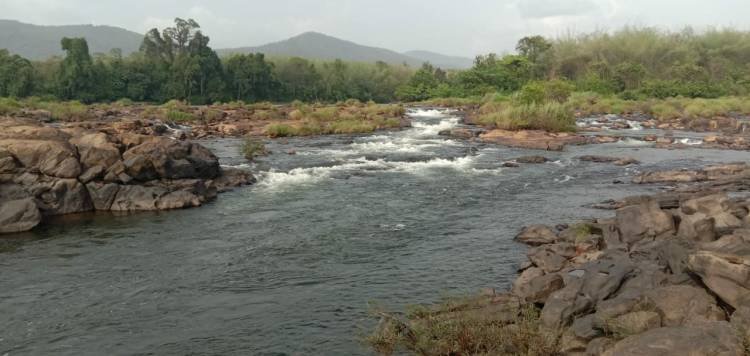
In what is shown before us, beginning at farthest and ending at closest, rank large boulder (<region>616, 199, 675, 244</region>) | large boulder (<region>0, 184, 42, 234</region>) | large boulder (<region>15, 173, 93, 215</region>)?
large boulder (<region>15, 173, 93, 215</region>)
large boulder (<region>0, 184, 42, 234</region>)
large boulder (<region>616, 199, 675, 244</region>)

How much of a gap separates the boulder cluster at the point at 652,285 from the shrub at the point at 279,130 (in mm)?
31891

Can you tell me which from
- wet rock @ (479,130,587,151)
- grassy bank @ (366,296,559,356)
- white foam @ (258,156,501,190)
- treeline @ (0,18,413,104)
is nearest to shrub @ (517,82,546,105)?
wet rock @ (479,130,587,151)

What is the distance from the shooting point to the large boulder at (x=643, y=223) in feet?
47.9

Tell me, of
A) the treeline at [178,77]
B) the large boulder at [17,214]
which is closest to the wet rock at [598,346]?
the large boulder at [17,214]

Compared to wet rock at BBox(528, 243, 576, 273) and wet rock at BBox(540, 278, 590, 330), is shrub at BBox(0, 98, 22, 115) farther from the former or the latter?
wet rock at BBox(540, 278, 590, 330)

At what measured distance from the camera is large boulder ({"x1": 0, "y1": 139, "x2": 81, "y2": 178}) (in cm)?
2156

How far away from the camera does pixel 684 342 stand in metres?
7.96

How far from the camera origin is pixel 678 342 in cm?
802

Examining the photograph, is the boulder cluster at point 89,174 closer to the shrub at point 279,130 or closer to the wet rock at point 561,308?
the wet rock at point 561,308

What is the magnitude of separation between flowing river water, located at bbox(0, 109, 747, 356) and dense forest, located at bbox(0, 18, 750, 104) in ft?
187

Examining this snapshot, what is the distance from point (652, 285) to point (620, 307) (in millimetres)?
1312

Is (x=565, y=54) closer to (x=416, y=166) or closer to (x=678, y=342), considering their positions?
(x=416, y=166)

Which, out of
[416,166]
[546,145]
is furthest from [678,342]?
[546,145]

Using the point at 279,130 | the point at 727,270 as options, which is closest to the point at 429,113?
the point at 279,130
